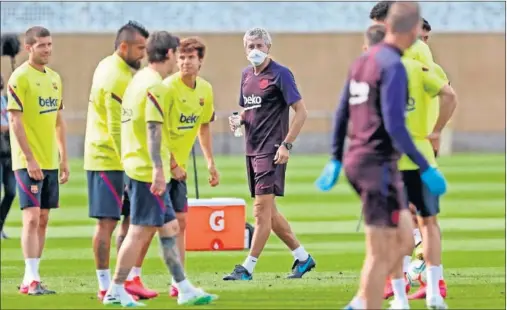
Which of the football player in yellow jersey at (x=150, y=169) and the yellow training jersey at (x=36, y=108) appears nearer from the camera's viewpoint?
the football player in yellow jersey at (x=150, y=169)

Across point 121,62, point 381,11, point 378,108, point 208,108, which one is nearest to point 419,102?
point 381,11

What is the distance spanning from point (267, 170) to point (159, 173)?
244 centimetres

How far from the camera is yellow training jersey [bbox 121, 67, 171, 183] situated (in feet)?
31.0

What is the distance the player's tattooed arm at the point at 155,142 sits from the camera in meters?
9.33

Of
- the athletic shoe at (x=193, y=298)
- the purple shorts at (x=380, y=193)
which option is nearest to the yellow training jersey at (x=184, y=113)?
the athletic shoe at (x=193, y=298)

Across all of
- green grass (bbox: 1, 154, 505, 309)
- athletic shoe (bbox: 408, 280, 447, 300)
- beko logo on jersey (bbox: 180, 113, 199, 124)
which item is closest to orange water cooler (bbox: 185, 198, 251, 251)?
green grass (bbox: 1, 154, 505, 309)

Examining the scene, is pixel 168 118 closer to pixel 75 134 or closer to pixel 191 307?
pixel 191 307

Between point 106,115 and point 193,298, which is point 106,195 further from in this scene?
point 193,298

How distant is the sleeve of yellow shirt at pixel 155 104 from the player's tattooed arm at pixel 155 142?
0.04 meters

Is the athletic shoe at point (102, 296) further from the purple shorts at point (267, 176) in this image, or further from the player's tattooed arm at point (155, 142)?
the purple shorts at point (267, 176)

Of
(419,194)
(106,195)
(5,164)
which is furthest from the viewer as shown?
(5,164)

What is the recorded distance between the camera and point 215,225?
12977 mm

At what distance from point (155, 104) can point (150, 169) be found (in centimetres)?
45

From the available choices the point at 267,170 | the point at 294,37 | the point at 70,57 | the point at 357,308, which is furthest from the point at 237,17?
the point at 357,308
